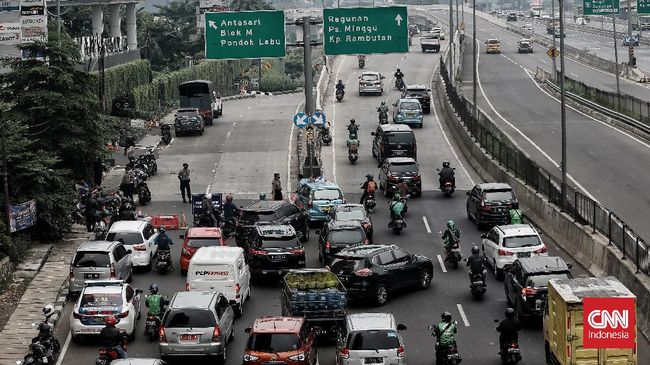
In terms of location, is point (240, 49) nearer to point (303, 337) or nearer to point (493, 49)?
point (303, 337)

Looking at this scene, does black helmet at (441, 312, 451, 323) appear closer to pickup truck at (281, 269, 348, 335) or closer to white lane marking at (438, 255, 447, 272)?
pickup truck at (281, 269, 348, 335)

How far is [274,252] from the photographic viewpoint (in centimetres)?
3712

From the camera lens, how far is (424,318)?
33.2 meters

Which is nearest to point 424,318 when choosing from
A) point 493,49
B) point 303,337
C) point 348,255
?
point 348,255

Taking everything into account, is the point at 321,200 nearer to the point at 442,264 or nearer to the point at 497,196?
the point at 497,196

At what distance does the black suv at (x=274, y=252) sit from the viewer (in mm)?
37062

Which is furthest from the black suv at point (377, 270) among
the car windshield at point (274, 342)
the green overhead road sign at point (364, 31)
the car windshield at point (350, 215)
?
the green overhead road sign at point (364, 31)

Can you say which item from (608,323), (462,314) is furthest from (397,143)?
(608,323)

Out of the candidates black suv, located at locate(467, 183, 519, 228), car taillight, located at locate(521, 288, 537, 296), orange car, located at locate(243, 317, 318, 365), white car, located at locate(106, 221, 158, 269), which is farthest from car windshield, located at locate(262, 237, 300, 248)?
orange car, located at locate(243, 317, 318, 365)

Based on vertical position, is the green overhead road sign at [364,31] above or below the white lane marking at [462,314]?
above

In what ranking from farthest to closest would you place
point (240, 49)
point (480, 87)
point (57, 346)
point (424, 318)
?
point (480, 87) < point (240, 49) < point (424, 318) < point (57, 346)

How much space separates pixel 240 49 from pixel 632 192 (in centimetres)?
1740

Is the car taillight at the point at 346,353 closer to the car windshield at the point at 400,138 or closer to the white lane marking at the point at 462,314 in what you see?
the white lane marking at the point at 462,314

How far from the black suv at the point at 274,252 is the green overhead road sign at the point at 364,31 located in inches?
721
